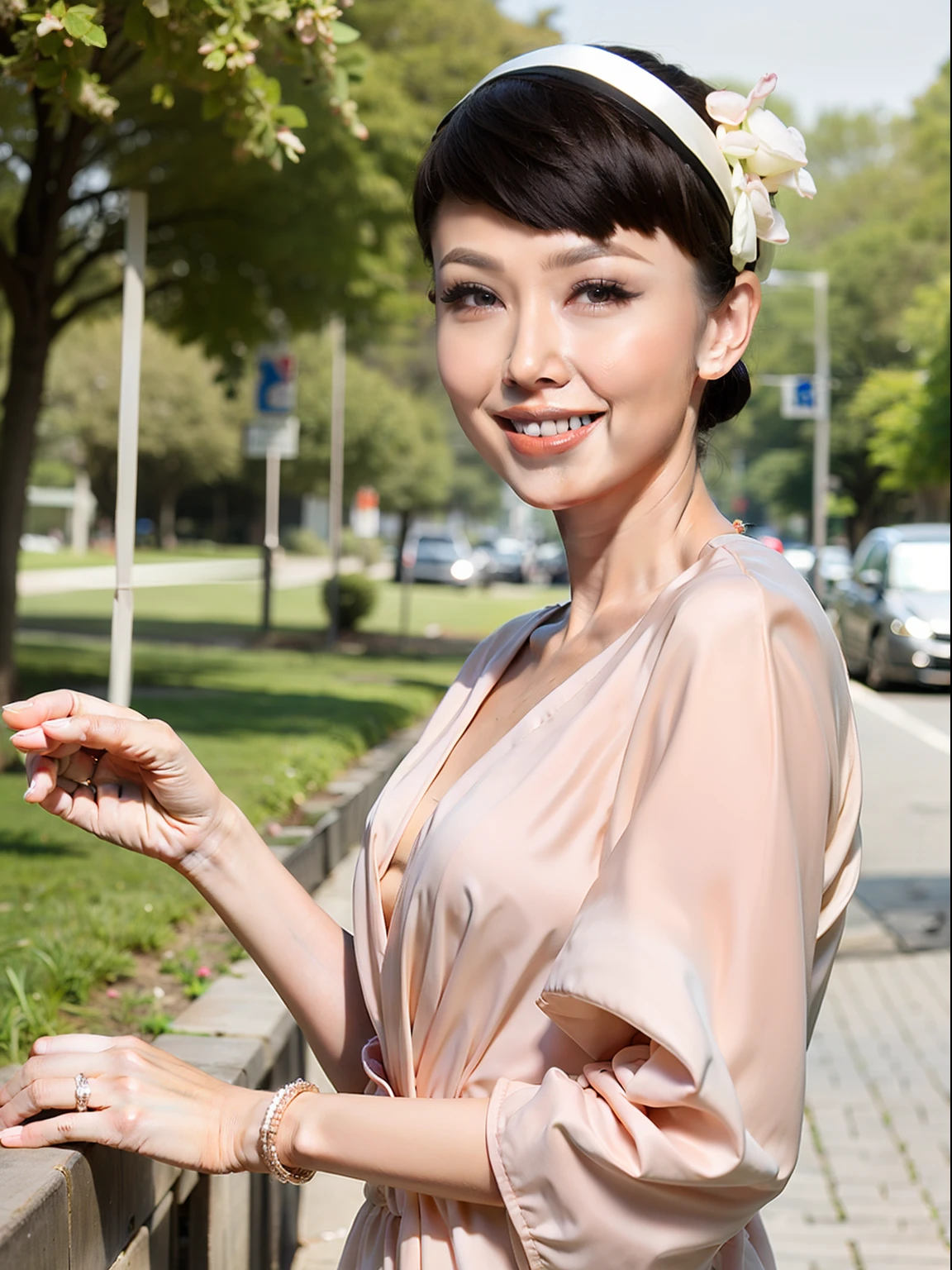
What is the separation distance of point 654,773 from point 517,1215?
1.39 feet

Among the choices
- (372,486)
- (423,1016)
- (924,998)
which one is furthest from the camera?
(372,486)

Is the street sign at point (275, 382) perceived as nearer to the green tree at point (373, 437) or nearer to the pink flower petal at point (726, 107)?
the pink flower petal at point (726, 107)

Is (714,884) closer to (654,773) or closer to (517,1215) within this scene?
(654,773)

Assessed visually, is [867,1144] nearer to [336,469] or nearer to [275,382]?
[275,382]

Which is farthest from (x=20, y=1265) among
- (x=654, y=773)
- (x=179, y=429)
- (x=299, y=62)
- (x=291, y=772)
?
(x=179, y=429)

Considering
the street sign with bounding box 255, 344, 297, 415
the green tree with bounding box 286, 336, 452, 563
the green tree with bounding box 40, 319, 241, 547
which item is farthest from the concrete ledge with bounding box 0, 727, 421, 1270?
the green tree with bounding box 40, 319, 241, 547

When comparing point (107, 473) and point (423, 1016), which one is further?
point (107, 473)

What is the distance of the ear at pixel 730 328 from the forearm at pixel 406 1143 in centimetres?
83

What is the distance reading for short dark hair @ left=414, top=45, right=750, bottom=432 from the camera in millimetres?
1626

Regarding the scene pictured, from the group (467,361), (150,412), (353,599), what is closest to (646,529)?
(467,361)

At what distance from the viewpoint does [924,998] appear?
21.4ft

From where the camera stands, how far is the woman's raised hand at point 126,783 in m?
1.78

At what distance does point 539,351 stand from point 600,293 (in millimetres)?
89

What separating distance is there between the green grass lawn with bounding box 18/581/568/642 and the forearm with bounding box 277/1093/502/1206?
1691cm
